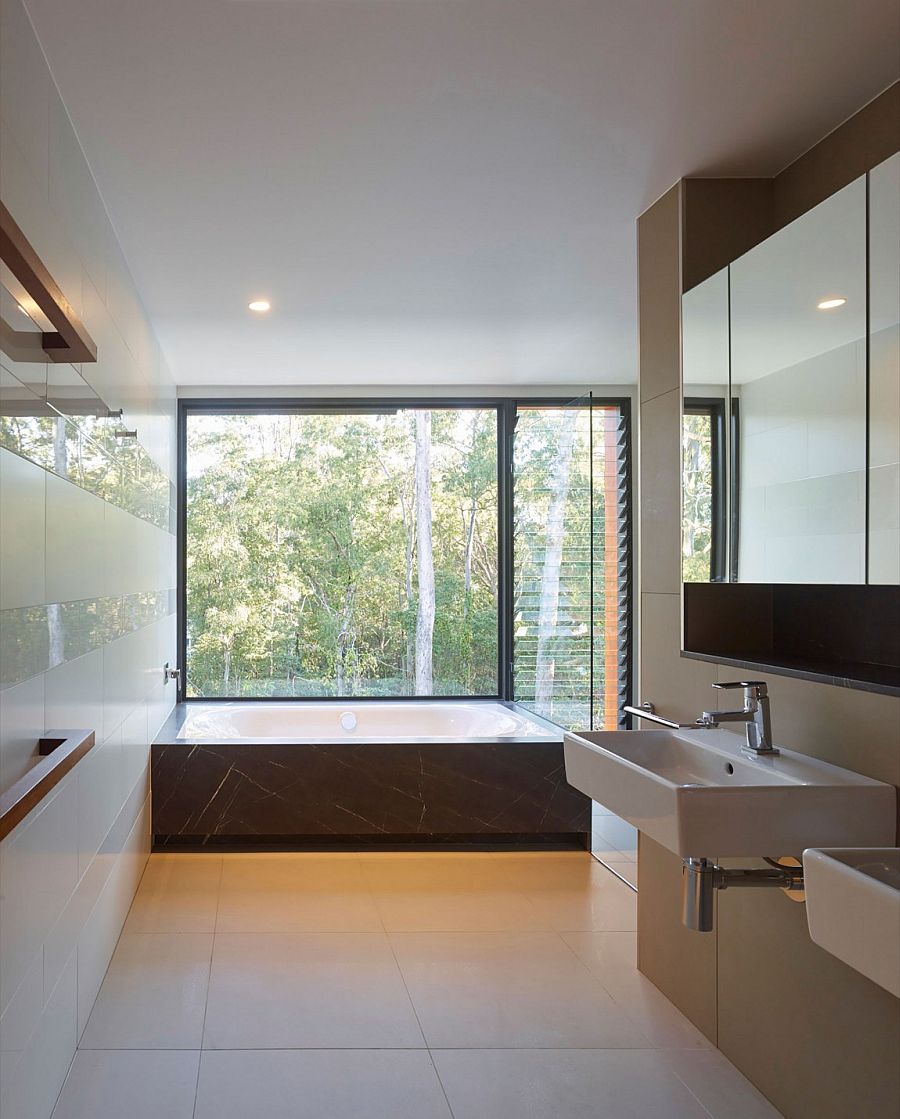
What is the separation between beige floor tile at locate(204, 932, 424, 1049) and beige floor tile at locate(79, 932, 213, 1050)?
0.06 m

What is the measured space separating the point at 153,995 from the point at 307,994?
46 centimetres

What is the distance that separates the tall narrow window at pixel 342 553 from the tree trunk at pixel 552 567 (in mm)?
675

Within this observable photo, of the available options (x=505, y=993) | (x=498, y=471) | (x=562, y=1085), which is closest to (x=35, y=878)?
(x=562, y=1085)

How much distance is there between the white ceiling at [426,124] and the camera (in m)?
1.97

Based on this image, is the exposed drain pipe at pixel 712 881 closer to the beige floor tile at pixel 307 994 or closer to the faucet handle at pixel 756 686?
the faucet handle at pixel 756 686

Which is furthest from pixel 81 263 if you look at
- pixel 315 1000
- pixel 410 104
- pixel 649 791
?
pixel 315 1000

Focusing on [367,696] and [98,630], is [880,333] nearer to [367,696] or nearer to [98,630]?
[98,630]

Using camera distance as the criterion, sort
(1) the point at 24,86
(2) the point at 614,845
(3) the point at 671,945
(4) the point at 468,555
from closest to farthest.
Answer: (1) the point at 24,86
(3) the point at 671,945
(2) the point at 614,845
(4) the point at 468,555

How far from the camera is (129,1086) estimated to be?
2.26 m

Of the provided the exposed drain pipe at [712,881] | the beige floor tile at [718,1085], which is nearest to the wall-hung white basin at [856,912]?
the exposed drain pipe at [712,881]

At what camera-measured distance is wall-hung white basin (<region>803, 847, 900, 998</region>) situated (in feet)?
3.85

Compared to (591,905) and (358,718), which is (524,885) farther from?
(358,718)

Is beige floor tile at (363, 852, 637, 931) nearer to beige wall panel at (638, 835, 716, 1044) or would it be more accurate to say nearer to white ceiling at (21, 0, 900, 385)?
beige wall panel at (638, 835, 716, 1044)

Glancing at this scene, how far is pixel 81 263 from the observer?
8.36ft
